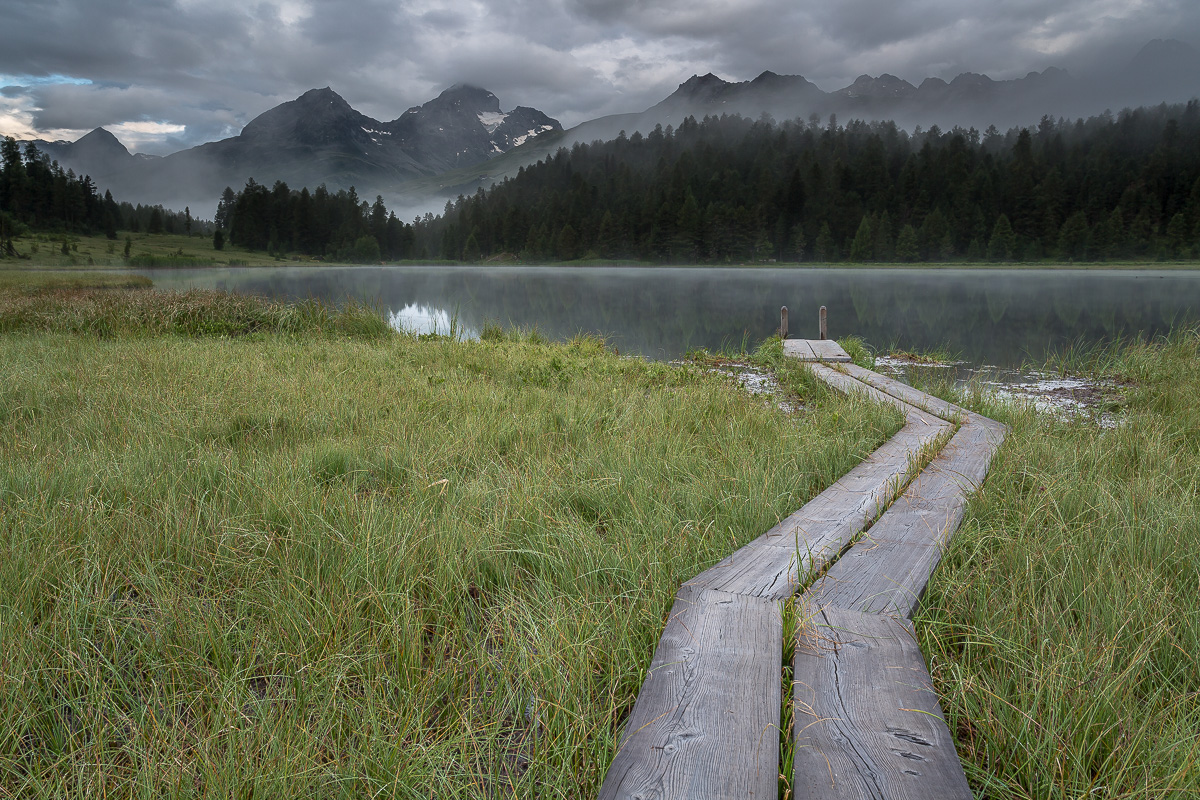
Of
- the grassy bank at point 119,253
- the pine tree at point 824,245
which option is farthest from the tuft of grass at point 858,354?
the pine tree at point 824,245

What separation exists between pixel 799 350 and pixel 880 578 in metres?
8.68

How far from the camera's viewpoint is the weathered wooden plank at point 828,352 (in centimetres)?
942

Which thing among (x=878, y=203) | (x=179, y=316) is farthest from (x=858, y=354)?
(x=878, y=203)

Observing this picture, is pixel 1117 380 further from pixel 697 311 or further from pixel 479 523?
pixel 697 311

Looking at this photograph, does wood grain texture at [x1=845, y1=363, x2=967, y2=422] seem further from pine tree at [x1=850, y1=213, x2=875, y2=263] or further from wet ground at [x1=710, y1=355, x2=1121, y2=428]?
pine tree at [x1=850, y1=213, x2=875, y2=263]

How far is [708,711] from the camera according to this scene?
54.8 inches

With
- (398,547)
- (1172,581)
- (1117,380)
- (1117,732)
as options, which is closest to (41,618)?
(398,547)

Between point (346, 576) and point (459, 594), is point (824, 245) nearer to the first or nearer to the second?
point (459, 594)

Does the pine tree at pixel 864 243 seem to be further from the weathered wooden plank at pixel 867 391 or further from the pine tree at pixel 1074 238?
the weathered wooden plank at pixel 867 391

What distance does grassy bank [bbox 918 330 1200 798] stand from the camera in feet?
4.49

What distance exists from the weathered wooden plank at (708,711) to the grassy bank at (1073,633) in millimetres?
505

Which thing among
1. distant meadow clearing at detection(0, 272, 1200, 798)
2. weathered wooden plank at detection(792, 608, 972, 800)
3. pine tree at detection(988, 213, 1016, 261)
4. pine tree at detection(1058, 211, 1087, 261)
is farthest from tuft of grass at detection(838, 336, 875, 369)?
pine tree at detection(1058, 211, 1087, 261)

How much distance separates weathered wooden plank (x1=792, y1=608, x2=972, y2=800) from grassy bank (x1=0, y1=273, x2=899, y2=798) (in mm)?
446

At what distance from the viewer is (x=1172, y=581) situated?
6.97ft
